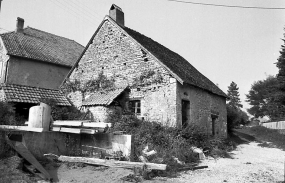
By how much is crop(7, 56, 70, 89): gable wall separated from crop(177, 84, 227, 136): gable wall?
1168cm

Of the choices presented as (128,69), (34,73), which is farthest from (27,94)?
(128,69)

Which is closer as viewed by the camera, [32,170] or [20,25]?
[32,170]

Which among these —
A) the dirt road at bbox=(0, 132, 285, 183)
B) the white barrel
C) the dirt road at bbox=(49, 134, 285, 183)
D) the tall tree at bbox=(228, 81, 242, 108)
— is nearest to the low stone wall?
the white barrel

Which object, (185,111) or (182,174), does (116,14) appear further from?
(182,174)

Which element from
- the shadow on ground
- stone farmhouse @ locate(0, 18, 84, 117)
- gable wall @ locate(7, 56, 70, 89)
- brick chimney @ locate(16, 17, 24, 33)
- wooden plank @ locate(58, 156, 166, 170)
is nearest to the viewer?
wooden plank @ locate(58, 156, 166, 170)

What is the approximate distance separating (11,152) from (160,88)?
7.39m

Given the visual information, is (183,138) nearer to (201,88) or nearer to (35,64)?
(201,88)

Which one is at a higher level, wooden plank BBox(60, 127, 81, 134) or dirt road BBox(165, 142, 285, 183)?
wooden plank BBox(60, 127, 81, 134)

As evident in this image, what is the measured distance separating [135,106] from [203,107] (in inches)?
166

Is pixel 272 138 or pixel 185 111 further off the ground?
pixel 185 111

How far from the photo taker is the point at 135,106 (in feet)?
43.8

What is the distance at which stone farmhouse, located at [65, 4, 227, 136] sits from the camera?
1223 centimetres

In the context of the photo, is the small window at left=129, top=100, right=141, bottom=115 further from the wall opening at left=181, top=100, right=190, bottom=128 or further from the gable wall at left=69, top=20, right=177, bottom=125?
the wall opening at left=181, top=100, right=190, bottom=128

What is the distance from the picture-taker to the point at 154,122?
1179cm
